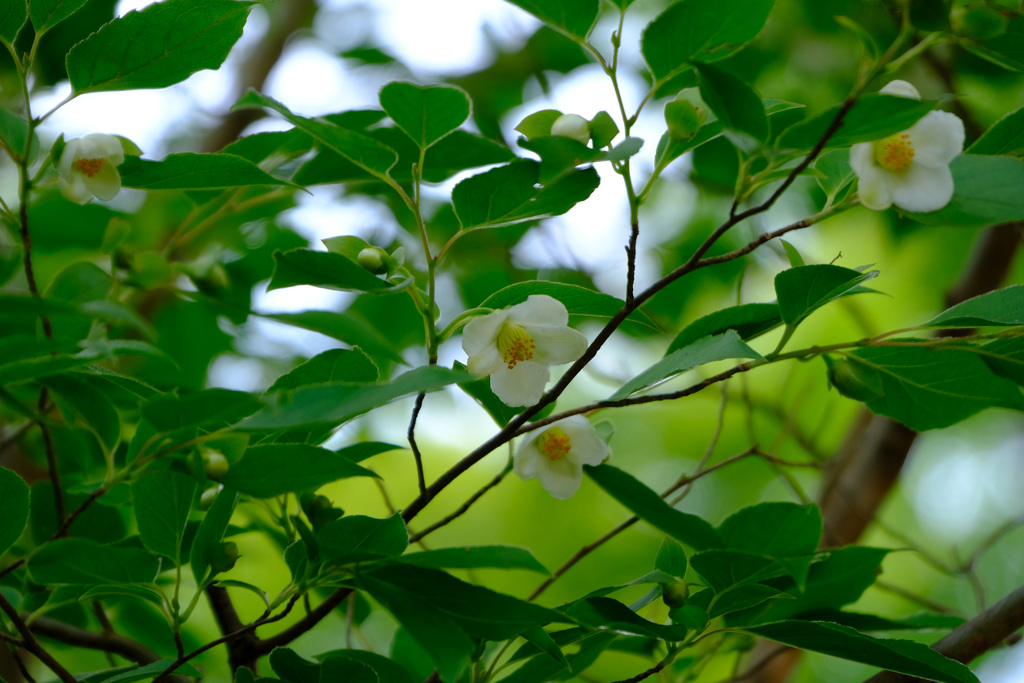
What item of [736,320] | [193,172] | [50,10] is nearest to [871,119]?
[736,320]

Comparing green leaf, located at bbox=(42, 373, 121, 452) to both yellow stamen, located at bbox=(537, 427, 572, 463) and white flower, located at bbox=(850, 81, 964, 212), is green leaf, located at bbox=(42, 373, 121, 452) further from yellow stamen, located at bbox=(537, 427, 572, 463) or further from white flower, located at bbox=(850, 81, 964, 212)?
white flower, located at bbox=(850, 81, 964, 212)

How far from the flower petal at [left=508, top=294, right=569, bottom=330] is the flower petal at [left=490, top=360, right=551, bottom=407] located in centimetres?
4

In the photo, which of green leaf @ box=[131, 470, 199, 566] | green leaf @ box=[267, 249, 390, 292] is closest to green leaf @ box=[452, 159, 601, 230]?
green leaf @ box=[267, 249, 390, 292]

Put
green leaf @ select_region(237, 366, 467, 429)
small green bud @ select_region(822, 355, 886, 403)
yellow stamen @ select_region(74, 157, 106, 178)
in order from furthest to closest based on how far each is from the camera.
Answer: yellow stamen @ select_region(74, 157, 106, 178), small green bud @ select_region(822, 355, 886, 403), green leaf @ select_region(237, 366, 467, 429)

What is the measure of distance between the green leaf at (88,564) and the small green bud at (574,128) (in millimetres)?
459

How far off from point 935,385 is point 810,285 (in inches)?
7.7

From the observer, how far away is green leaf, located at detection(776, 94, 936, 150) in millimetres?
492

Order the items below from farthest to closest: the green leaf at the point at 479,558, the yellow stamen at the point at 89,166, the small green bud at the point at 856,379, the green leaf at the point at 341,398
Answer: the yellow stamen at the point at 89,166 < the small green bud at the point at 856,379 < the green leaf at the point at 479,558 < the green leaf at the point at 341,398

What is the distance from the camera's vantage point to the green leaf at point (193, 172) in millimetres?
659

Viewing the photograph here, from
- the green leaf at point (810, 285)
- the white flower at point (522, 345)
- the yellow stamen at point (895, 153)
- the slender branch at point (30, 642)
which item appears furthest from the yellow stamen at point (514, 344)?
the slender branch at point (30, 642)

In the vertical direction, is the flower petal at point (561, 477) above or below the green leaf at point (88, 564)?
below

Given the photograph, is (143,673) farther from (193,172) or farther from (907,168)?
(907,168)

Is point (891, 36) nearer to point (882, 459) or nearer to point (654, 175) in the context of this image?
A: point (882, 459)

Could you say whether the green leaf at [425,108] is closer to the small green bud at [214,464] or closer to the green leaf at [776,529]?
the small green bud at [214,464]
